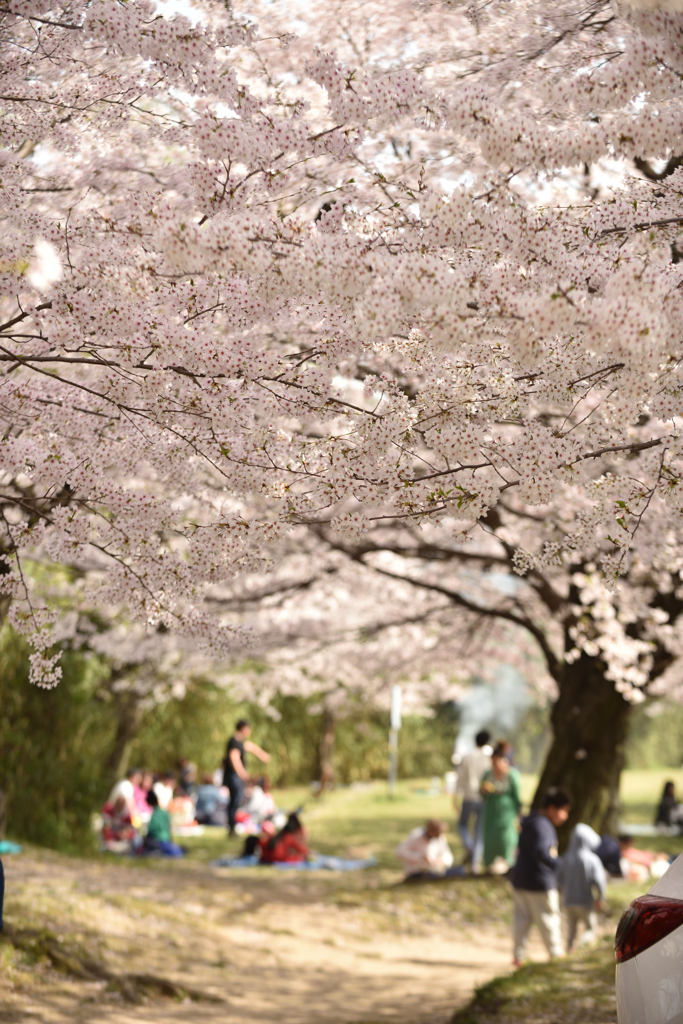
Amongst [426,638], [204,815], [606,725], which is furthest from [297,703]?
[606,725]

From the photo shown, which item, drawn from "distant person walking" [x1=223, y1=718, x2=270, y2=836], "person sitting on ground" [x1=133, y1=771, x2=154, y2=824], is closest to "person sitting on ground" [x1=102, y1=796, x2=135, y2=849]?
"person sitting on ground" [x1=133, y1=771, x2=154, y2=824]

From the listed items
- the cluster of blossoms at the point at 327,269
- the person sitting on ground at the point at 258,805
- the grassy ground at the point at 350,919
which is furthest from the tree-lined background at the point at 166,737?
the cluster of blossoms at the point at 327,269

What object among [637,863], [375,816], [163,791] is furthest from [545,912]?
[375,816]

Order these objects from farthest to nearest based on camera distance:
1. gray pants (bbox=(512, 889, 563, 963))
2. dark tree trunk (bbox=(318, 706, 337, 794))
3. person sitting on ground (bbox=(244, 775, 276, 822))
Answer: dark tree trunk (bbox=(318, 706, 337, 794))
person sitting on ground (bbox=(244, 775, 276, 822))
gray pants (bbox=(512, 889, 563, 963))

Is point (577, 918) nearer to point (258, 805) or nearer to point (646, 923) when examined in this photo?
point (646, 923)

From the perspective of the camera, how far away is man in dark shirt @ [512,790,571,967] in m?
8.02

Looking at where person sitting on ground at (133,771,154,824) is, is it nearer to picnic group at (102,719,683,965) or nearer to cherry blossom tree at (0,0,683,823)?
picnic group at (102,719,683,965)

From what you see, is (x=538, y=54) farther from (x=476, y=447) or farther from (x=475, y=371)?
(x=476, y=447)

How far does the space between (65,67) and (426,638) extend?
11.7m

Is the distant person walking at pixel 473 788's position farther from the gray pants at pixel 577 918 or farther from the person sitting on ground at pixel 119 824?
the person sitting on ground at pixel 119 824

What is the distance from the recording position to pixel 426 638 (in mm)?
15344

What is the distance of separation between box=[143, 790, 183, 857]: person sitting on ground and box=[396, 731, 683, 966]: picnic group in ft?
12.6

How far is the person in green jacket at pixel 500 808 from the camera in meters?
11.1

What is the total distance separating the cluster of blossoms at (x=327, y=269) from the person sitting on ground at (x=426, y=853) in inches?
325
